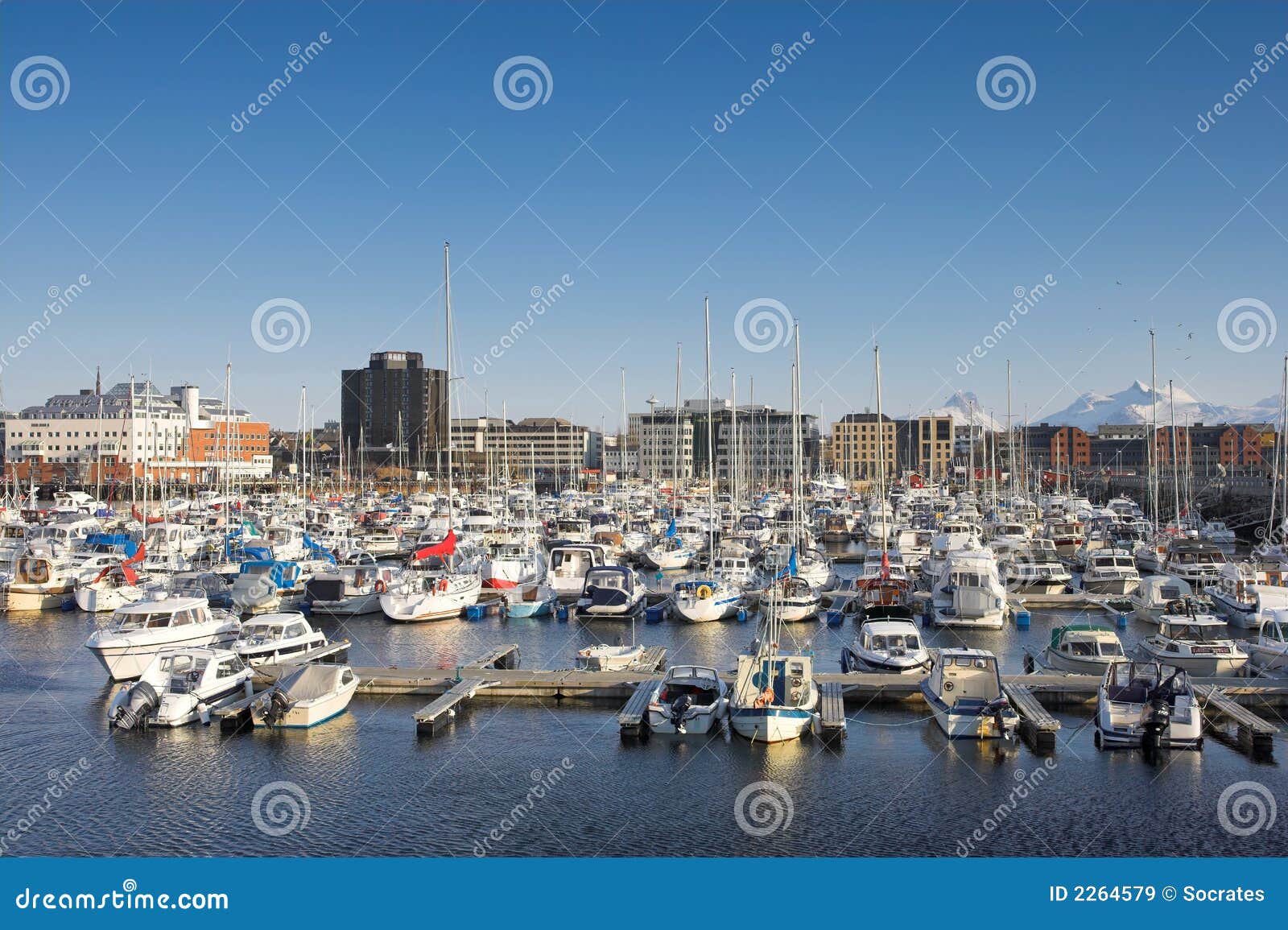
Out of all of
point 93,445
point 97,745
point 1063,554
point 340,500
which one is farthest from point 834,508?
point 93,445

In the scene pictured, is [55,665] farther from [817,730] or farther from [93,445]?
[93,445]

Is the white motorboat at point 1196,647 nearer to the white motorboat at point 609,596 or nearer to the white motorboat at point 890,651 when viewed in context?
the white motorboat at point 890,651

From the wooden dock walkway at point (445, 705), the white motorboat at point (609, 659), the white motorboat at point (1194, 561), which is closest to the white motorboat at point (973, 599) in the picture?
the white motorboat at point (1194, 561)

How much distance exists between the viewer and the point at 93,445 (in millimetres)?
109625

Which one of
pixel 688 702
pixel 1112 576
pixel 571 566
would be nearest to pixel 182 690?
pixel 688 702

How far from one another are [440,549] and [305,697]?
1989cm

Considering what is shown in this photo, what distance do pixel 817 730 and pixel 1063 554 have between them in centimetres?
3172

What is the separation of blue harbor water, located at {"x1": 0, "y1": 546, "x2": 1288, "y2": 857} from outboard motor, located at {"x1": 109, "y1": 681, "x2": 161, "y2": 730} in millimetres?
355

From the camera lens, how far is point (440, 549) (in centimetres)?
3853

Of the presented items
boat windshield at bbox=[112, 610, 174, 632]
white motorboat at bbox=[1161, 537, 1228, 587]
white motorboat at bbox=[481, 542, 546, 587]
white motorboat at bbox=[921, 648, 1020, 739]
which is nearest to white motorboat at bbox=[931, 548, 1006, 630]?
white motorboat at bbox=[1161, 537, 1228, 587]

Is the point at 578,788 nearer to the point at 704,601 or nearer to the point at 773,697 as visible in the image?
the point at 773,697

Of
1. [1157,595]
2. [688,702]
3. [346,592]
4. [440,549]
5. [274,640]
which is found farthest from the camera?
[440,549]

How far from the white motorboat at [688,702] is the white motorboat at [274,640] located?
7.96 metres

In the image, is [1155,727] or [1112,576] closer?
[1155,727]
